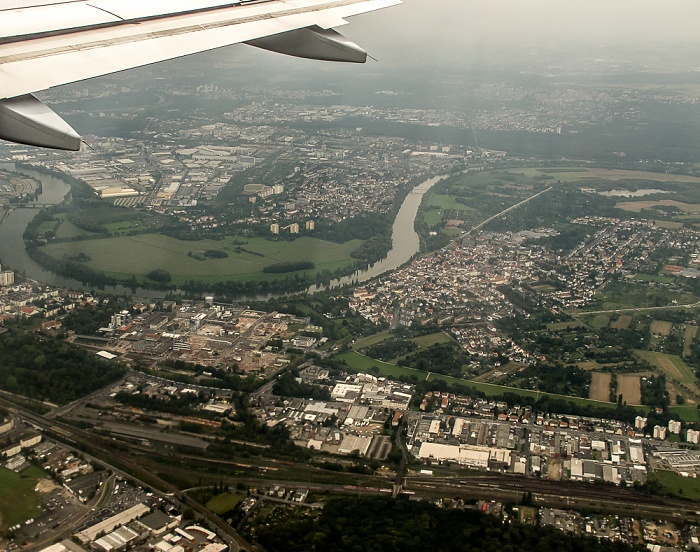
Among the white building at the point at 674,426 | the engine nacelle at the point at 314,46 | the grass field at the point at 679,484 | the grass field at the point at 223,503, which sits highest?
the engine nacelle at the point at 314,46

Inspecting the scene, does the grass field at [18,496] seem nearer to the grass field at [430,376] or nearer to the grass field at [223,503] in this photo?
the grass field at [223,503]

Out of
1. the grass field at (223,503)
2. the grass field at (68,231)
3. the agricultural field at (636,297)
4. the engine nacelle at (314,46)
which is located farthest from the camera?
the grass field at (68,231)

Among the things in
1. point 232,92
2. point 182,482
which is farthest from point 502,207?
point 182,482

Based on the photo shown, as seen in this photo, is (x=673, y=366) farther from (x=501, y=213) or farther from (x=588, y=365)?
(x=501, y=213)

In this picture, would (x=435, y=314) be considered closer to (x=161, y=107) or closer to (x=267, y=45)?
(x=267, y=45)

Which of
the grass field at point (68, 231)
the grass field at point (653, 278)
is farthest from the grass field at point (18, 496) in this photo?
the grass field at point (653, 278)

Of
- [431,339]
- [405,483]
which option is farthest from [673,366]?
[405,483]
